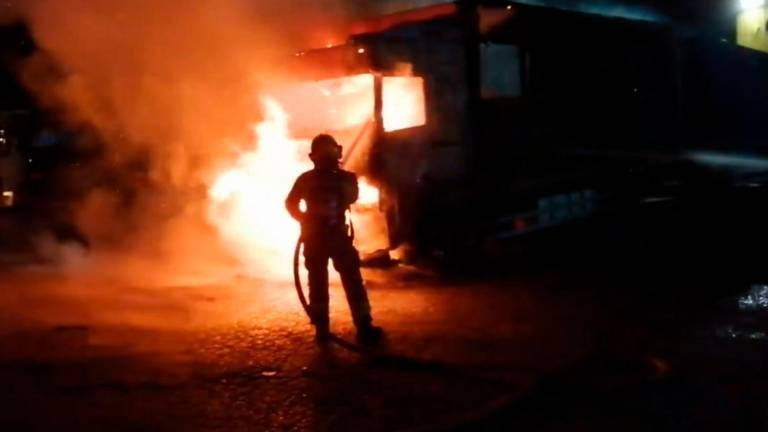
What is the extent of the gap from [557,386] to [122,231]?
26.1 feet

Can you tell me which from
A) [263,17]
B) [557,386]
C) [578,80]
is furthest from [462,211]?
[557,386]

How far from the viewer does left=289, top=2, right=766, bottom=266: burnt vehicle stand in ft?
34.3

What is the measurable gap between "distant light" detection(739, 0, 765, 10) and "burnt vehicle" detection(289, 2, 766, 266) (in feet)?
29.4

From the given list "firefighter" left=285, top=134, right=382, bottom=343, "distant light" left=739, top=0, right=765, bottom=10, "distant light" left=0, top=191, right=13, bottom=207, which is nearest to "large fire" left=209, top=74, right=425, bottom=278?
"firefighter" left=285, top=134, right=382, bottom=343

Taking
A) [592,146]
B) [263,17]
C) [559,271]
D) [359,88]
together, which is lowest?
[559,271]

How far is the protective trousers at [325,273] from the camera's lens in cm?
707

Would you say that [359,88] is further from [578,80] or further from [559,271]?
[578,80]

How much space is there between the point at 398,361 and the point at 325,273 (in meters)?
1.04

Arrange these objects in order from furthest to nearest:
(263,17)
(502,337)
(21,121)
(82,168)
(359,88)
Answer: (21,121) → (82,168) → (263,17) → (359,88) → (502,337)

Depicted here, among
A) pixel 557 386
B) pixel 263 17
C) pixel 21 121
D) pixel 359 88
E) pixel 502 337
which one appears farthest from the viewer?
pixel 21 121

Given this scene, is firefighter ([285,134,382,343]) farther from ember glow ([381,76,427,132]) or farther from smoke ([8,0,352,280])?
smoke ([8,0,352,280])

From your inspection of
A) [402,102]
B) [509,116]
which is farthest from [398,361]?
[509,116]

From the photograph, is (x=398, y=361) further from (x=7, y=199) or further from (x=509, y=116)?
(x=7, y=199)

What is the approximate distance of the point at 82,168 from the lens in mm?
13719
